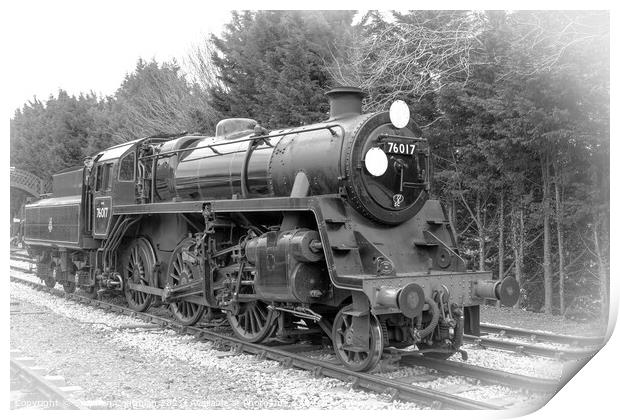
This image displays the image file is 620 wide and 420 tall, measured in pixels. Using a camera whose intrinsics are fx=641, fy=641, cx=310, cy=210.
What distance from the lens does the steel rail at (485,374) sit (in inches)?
216

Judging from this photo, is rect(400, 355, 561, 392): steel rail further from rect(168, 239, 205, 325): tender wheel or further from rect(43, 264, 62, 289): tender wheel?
rect(43, 264, 62, 289): tender wheel

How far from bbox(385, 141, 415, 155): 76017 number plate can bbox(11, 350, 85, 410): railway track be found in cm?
384

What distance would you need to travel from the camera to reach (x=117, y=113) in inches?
502

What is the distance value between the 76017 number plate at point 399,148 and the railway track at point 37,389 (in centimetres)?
384

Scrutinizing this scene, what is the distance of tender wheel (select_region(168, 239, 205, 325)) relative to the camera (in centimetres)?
912

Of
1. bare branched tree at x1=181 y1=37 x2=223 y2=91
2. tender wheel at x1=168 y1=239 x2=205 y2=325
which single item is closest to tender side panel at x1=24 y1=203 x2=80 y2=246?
tender wheel at x1=168 y1=239 x2=205 y2=325

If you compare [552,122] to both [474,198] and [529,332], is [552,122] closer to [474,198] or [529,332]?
[529,332]

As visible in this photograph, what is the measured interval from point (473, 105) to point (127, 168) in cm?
575

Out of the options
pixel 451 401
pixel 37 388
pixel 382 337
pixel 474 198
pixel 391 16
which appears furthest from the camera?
pixel 474 198

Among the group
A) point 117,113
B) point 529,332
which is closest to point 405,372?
point 529,332

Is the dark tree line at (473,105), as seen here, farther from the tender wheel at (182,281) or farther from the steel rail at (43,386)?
the tender wheel at (182,281)

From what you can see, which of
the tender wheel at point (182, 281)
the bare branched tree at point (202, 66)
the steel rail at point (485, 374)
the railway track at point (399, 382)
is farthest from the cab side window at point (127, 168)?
the steel rail at point (485, 374)

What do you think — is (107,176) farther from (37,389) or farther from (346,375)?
(346,375)

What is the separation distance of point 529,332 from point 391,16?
4.26 m
